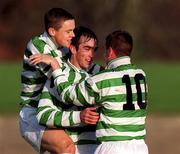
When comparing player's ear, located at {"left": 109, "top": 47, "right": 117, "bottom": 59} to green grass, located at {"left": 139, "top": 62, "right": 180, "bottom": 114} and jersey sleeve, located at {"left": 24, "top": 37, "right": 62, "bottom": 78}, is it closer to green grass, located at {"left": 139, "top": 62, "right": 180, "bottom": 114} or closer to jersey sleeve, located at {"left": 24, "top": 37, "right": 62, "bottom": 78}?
jersey sleeve, located at {"left": 24, "top": 37, "right": 62, "bottom": 78}

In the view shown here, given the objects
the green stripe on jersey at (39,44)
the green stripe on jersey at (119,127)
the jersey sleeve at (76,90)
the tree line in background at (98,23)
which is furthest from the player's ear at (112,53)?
the tree line in background at (98,23)

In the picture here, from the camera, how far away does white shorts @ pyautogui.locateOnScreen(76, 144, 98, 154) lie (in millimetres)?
7871

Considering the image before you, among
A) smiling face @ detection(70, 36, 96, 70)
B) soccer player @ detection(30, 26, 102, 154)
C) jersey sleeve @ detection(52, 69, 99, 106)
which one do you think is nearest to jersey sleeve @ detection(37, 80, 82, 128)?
soccer player @ detection(30, 26, 102, 154)

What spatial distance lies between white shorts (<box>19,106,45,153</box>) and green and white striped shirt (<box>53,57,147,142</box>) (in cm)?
70

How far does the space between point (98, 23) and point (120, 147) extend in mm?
36177

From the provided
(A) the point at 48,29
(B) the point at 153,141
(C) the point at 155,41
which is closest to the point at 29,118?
(A) the point at 48,29

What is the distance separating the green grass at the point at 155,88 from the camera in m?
23.1

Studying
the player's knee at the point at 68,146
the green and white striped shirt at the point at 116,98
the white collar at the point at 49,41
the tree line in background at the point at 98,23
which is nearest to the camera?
the green and white striped shirt at the point at 116,98

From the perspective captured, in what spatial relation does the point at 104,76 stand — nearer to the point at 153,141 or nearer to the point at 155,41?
the point at 153,141

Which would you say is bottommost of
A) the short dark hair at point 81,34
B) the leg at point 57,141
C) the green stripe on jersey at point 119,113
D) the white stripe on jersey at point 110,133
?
the leg at point 57,141

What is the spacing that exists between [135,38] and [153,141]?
24.9 meters

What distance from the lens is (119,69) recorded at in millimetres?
7441

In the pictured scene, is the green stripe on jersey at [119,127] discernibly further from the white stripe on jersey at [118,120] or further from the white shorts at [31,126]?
the white shorts at [31,126]

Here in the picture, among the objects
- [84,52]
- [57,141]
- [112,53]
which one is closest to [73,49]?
[84,52]
